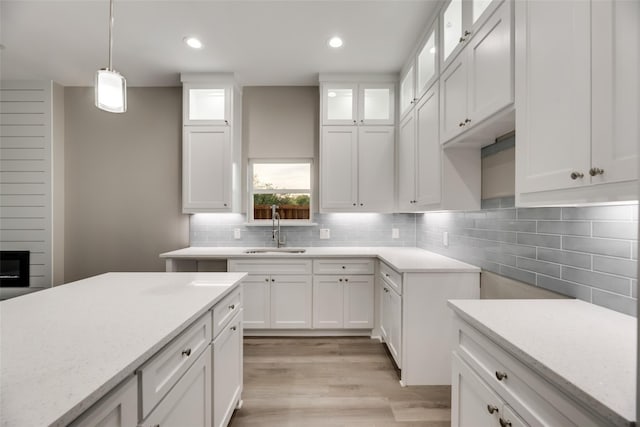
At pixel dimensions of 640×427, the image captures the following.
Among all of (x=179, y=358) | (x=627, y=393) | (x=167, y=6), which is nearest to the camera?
(x=627, y=393)

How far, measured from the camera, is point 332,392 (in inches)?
81.7

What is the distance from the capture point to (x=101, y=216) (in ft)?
11.3

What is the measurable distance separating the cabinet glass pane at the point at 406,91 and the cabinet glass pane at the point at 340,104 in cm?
56

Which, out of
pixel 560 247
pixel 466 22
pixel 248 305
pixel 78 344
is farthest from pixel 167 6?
pixel 560 247

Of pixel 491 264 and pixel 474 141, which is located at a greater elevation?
pixel 474 141

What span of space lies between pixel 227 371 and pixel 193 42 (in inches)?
108

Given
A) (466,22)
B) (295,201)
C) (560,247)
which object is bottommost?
(560,247)

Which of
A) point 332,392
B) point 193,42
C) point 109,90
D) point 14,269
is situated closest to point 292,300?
point 332,392

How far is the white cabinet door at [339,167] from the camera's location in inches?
125

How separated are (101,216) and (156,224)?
2.25 ft

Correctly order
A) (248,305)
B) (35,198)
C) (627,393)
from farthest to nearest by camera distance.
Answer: (35,198)
(248,305)
(627,393)

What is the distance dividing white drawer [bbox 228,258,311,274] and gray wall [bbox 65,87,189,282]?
0.96 m

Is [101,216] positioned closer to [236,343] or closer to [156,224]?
[156,224]

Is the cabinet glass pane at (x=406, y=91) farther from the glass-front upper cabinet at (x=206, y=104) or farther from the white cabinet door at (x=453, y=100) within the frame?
the glass-front upper cabinet at (x=206, y=104)
